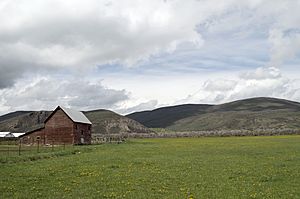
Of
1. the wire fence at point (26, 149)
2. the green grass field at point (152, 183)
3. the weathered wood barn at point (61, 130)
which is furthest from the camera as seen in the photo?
the weathered wood barn at point (61, 130)

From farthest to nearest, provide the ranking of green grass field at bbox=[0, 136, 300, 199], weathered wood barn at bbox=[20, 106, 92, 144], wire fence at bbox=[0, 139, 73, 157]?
weathered wood barn at bbox=[20, 106, 92, 144], wire fence at bbox=[0, 139, 73, 157], green grass field at bbox=[0, 136, 300, 199]

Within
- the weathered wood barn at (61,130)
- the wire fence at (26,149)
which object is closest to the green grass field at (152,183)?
the wire fence at (26,149)

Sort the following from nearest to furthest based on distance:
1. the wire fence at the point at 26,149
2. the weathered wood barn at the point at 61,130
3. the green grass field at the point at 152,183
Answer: the green grass field at the point at 152,183 → the wire fence at the point at 26,149 → the weathered wood barn at the point at 61,130

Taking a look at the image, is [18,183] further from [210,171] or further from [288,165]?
[288,165]

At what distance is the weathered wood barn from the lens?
9400 centimetres

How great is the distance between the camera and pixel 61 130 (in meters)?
94.7

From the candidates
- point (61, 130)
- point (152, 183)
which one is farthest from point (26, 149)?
point (152, 183)

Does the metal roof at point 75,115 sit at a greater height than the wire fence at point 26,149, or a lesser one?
greater

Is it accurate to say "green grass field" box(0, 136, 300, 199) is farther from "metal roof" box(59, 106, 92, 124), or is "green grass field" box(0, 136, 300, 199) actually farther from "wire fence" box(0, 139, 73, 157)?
"metal roof" box(59, 106, 92, 124)

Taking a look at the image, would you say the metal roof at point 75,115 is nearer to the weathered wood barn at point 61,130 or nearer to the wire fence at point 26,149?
the weathered wood barn at point 61,130

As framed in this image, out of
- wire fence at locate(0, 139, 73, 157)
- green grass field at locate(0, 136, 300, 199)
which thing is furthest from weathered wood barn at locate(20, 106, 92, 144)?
green grass field at locate(0, 136, 300, 199)

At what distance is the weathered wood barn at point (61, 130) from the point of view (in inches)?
3701

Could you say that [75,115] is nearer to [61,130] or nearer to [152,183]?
[61,130]

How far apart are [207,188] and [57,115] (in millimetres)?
78355
